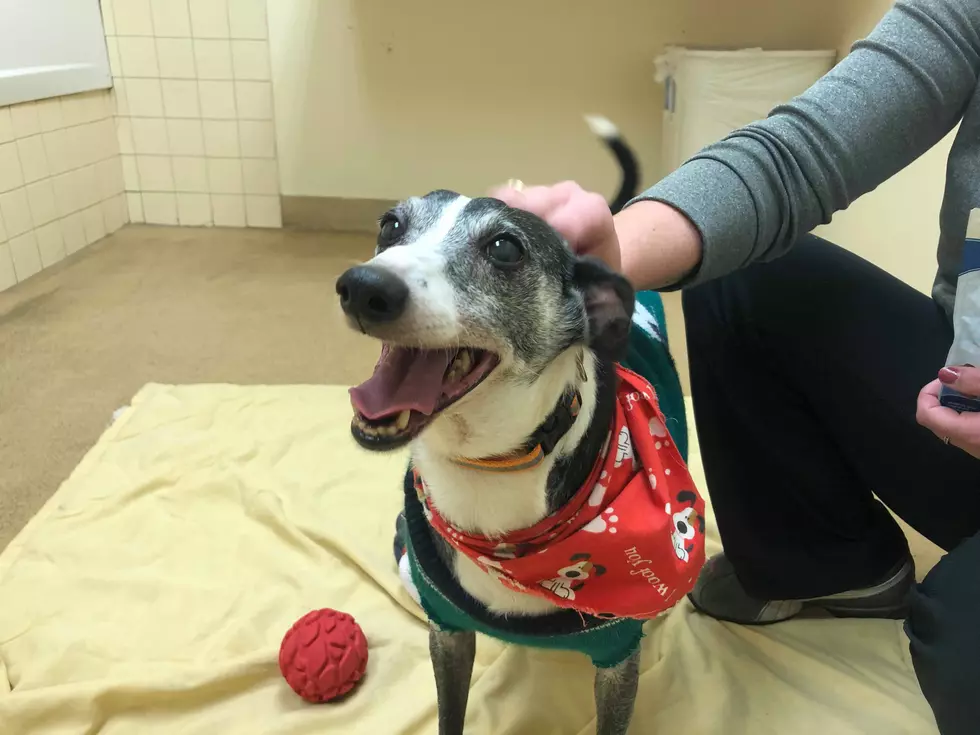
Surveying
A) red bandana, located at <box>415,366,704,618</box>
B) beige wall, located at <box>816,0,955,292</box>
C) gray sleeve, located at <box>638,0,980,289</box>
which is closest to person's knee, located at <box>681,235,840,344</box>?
gray sleeve, located at <box>638,0,980,289</box>

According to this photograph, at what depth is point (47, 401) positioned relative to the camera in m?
2.00

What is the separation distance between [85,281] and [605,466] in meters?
2.52

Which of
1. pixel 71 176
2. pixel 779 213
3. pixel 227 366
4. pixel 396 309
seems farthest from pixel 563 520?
pixel 71 176

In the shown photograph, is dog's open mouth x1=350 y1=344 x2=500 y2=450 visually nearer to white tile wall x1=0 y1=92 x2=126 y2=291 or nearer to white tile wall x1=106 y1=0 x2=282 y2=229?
white tile wall x1=0 y1=92 x2=126 y2=291

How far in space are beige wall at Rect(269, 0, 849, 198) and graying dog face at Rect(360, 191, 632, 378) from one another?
246 centimetres

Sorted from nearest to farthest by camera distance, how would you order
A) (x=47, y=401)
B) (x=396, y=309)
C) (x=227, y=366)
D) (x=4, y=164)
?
(x=396, y=309) → (x=47, y=401) → (x=227, y=366) → (x=4, y=164)

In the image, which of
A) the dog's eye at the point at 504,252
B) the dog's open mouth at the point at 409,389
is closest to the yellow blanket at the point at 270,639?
the dog's open mouth at the point at 409,389

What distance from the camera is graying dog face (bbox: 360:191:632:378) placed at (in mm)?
739

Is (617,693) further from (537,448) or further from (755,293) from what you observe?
(755,293)

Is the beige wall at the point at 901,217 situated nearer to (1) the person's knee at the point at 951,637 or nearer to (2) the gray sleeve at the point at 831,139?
(2) the gray sleeve at the point at 831,139

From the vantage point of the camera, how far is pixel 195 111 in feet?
11.1

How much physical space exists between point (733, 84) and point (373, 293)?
2.31m

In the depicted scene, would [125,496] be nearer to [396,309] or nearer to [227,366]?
[227,366]

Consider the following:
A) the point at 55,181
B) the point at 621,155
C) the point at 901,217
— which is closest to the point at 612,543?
the point at 621,155
